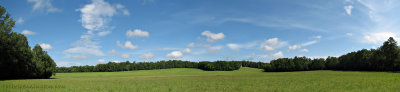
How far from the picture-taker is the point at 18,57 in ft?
155

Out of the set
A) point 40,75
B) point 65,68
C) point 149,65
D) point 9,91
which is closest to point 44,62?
point 40,75

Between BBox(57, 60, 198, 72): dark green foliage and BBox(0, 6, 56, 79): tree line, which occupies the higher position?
BBox(0, 6, 56, 79): tree line

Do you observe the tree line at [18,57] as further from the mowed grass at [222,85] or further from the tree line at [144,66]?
the tree line at [144,66]

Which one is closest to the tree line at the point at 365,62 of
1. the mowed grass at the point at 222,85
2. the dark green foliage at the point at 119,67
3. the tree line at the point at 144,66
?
the tree line at the point at 144,66

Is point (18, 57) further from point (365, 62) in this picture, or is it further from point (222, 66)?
point (222, 66)

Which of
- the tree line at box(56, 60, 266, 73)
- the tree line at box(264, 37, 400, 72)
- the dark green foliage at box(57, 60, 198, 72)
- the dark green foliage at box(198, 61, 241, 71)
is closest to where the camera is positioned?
the tree line at box(264, 37, 400, 72)

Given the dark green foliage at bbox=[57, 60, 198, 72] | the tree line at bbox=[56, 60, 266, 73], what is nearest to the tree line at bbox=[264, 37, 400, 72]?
the tree line at bbox=[56, 60, 266, 73]

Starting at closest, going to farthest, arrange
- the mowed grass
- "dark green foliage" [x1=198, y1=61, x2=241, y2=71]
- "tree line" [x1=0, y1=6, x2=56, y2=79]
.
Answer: the mowed grass → "tree line" [x1=0, y1=6, x2=56, y2=79] → "dark green foliage" [x1=198, y1=61, x2=241, y2=71]

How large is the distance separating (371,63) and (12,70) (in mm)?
110437

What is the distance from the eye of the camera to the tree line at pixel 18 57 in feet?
125

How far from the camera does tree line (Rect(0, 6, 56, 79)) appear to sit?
125ft

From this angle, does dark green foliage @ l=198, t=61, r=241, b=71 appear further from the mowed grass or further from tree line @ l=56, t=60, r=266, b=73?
the mowed grass

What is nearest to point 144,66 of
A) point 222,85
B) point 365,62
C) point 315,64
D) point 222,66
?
point 222,66

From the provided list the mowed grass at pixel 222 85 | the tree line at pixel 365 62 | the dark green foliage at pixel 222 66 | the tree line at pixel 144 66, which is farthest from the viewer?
the tree line at pixel 144 66
